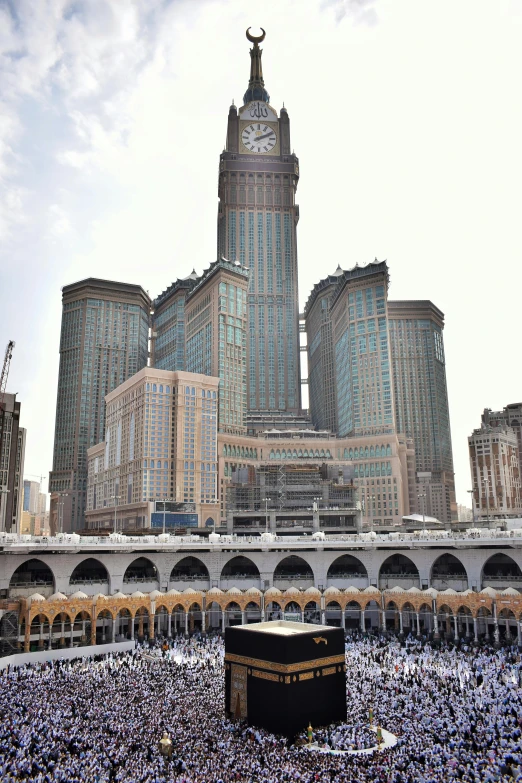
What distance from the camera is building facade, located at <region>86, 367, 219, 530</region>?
135 m

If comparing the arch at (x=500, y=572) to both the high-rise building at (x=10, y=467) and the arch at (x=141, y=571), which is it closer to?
the arch at (x=141, y=571)

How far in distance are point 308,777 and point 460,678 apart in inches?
914

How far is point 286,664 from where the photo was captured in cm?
3347

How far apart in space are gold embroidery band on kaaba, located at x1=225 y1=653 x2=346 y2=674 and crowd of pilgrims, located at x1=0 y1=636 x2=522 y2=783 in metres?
2.95

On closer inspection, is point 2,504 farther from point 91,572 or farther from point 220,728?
point 220,728

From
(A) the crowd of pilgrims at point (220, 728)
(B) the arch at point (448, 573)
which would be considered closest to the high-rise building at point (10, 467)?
(B) the arch at point (448, 573)

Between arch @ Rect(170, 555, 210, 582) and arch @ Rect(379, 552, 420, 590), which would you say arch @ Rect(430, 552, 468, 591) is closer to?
arch @ Rect(379, 552, 420, 590)

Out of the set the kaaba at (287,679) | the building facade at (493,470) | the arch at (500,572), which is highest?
the building facade at (493,470)

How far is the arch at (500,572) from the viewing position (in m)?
65.9

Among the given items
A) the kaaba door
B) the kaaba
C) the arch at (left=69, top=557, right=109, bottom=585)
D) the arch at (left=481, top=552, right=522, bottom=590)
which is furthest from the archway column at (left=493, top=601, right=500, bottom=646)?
the arch at (left=69, top=557, right=109, bottom=585)

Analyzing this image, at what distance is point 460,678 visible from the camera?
45.0 m

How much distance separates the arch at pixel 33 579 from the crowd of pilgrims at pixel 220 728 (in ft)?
54.9

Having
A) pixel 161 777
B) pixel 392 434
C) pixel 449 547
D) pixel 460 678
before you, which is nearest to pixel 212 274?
pixel 392 434

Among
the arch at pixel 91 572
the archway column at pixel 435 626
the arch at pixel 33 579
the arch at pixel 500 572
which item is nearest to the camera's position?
the archway column at pixel 435 626
